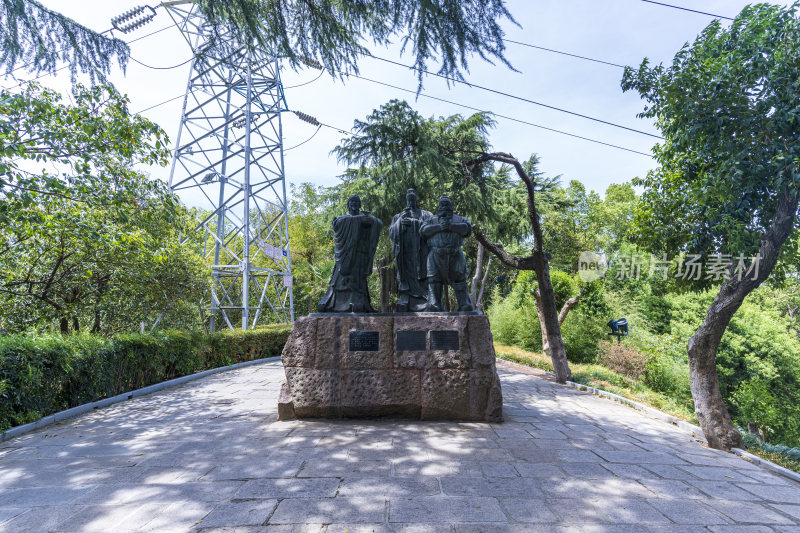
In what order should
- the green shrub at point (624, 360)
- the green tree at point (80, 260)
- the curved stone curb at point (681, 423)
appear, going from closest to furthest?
the curved stone curb at point (681, 423) < the green tree at point (80, 260) < the green shrub at point (624, 360)

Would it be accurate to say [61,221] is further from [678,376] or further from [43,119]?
[678,376]

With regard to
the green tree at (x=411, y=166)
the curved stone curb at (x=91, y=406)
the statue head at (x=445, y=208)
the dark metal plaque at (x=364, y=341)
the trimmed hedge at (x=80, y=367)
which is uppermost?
the green tree at (x=411, y=166)

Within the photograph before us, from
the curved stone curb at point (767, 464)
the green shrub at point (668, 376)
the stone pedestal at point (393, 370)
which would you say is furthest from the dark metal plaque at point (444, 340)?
the green shrub at point (668, 376)

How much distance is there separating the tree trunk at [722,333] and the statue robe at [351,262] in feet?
14.9

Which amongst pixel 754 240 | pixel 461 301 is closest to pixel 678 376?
pixel 754 240

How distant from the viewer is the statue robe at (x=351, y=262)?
19.0 feet

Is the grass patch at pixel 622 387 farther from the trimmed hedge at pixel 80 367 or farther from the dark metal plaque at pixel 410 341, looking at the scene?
the trimmed hedge at pixel 80 367

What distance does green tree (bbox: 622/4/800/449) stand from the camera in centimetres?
438

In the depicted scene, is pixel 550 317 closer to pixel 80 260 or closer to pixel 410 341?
pixel 410 341

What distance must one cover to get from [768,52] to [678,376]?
10947mm

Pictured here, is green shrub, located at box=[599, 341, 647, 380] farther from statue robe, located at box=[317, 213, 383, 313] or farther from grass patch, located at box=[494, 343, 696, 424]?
statue robe, located at box=[317, 213, 383, 313]

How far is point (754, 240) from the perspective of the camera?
15.0 ft

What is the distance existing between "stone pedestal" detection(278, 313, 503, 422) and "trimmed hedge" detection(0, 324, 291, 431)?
121 inches

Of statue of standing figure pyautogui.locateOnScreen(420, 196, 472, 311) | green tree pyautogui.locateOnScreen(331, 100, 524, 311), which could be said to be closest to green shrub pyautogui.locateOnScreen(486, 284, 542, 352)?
green tree pyautogui.locateOnScreen(331, 100, 524, 311)
